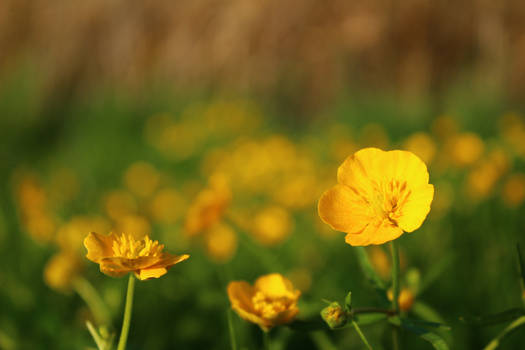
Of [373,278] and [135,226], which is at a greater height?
[373,278]

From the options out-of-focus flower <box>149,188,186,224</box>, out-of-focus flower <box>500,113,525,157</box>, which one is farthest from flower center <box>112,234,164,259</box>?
out-of-focus flower <box>500,113,525,157</box>

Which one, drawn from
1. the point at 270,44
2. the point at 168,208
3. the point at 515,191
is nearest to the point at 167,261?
the point at 515,191

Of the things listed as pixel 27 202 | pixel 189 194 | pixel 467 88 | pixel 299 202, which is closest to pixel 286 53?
pixel 467 88

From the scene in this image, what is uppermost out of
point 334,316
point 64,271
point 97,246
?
point 97,246

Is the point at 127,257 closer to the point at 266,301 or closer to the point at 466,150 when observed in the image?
the point at 266,301

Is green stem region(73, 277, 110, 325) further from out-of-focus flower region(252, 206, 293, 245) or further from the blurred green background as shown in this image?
out-of-focus flower region(252, 206, 293, 245)

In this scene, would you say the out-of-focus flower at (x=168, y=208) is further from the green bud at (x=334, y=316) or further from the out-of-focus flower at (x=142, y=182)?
the green bud at (x=334, y=316)

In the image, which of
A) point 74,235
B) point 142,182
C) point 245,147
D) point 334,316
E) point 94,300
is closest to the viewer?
point 334,316

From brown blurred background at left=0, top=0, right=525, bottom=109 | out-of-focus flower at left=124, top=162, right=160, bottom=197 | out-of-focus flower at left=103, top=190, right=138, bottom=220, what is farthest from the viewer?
brown blurred background at left=0, top=0, right=525, bottom=109
